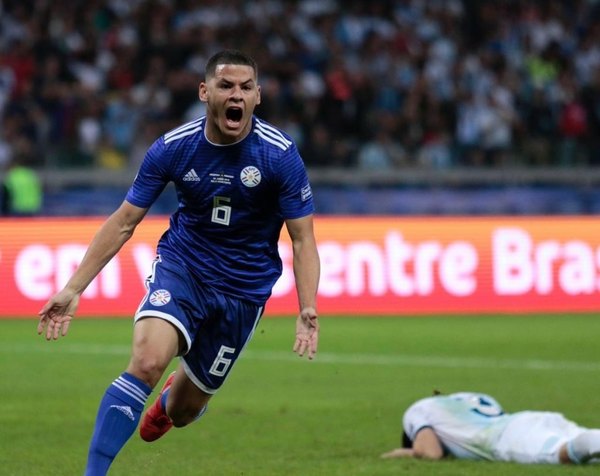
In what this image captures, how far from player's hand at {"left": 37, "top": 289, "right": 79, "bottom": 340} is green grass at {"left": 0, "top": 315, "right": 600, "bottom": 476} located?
1.33 metres

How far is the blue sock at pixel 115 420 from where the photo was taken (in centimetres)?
645

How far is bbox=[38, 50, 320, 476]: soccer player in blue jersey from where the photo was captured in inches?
269

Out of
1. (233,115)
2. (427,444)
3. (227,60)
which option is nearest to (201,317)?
(233,115)

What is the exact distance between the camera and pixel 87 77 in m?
21.7

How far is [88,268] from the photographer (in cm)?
697

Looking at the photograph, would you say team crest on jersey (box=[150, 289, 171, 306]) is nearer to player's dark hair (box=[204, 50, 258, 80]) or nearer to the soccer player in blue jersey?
the soccer player in blue jersey

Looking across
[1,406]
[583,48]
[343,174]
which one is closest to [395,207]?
[343,174]

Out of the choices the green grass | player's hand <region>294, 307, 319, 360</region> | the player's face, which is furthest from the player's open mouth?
the green grass

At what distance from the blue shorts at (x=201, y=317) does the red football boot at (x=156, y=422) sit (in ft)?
1.88

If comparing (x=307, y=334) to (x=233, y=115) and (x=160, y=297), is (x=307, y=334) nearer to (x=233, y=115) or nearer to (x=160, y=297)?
(x=160, y=297)

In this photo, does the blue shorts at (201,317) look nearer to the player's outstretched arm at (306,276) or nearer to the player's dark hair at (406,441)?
the player's outstretched arm at (306,276)

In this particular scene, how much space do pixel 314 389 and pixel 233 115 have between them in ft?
17.9

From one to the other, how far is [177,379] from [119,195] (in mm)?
12633

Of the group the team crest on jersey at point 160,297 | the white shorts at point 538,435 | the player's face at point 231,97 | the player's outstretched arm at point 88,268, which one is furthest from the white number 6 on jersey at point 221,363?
the white shorts at point 538,435
